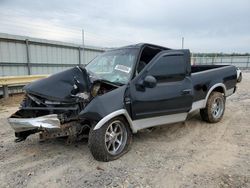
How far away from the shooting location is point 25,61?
1064cm

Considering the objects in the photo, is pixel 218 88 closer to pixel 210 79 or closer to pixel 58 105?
pixel 210 79

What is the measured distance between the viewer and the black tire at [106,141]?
3.56m

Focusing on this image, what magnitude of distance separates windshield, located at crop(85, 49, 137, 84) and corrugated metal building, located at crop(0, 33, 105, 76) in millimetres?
6329

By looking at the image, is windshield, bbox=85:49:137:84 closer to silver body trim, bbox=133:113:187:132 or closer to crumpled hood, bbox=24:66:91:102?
crumpled hood, bbox=24:66:91:102

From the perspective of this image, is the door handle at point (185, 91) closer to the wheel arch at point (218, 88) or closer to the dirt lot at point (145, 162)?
the dirt lot at point (145, 162)

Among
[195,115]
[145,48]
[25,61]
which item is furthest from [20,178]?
[25,61]

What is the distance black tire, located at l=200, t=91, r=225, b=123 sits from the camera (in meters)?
5.73

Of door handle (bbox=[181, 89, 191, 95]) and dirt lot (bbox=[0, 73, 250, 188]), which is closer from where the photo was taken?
dirt lot (bbox=[0, 73, 250, 188])

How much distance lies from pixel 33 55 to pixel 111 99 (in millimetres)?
8543

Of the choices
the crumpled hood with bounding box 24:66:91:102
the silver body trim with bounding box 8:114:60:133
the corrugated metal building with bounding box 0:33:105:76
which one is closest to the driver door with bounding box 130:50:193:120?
the crumpled hood with bounding box 24:66:91:102

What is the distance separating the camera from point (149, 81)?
3986 millimetres

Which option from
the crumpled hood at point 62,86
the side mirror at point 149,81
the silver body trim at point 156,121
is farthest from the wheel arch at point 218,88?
the crumpled hood at point 62,86

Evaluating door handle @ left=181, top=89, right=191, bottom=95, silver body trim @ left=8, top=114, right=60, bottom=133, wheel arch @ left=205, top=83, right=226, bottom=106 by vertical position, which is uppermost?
door handle @ left=181, top=89, right=191, bottom=95

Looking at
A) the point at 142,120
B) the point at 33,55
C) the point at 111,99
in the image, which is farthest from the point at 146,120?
the point at 33,55
